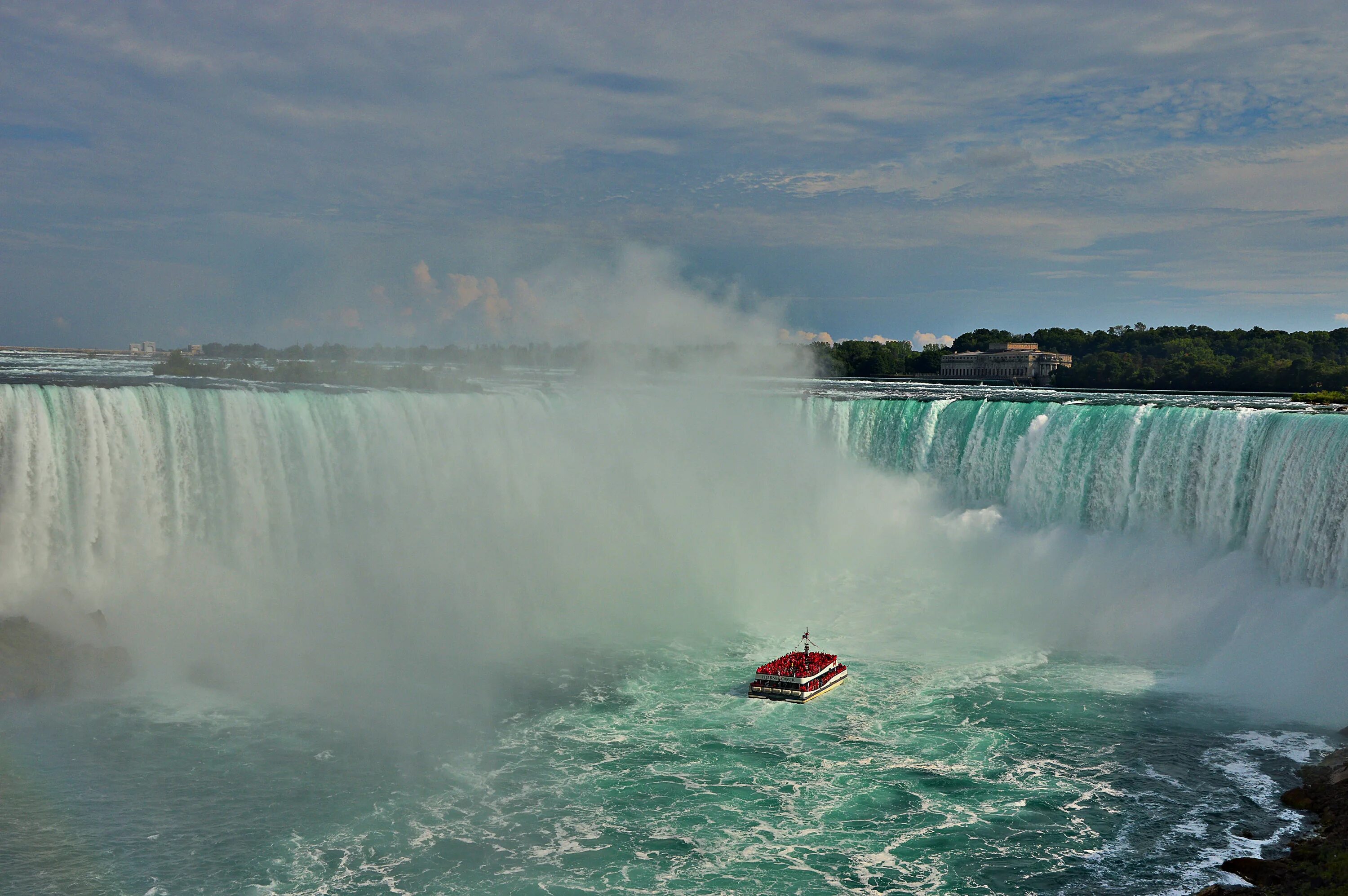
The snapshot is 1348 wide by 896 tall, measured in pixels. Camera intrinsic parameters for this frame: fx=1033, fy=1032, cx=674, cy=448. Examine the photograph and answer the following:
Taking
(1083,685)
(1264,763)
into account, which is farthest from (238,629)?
Result: (1264,763)

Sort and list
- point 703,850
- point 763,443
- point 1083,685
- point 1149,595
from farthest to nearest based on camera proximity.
Result: point 763,443
point 1149,595
point 1083,685
point 703,850

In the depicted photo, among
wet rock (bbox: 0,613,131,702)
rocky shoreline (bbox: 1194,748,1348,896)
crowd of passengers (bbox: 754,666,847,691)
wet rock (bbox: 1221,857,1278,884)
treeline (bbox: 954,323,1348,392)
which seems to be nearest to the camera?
rocky shoreline (bbox: 1194,748,1348,896)

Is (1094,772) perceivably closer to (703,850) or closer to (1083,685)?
(1083,685)

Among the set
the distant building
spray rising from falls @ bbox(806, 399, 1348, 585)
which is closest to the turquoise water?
spray rising from falls @ bbox(806, 399, 1348, 585)

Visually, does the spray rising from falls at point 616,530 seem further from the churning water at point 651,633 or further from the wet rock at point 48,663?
the wet rock at point 48,663

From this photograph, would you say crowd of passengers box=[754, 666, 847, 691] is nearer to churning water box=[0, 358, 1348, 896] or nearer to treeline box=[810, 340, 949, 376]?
churning water box=[0, 358, 1348, 896]

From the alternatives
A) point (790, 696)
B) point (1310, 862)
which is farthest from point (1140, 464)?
point (1310, 862)

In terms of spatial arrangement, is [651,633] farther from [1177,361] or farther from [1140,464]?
[1177,361]
